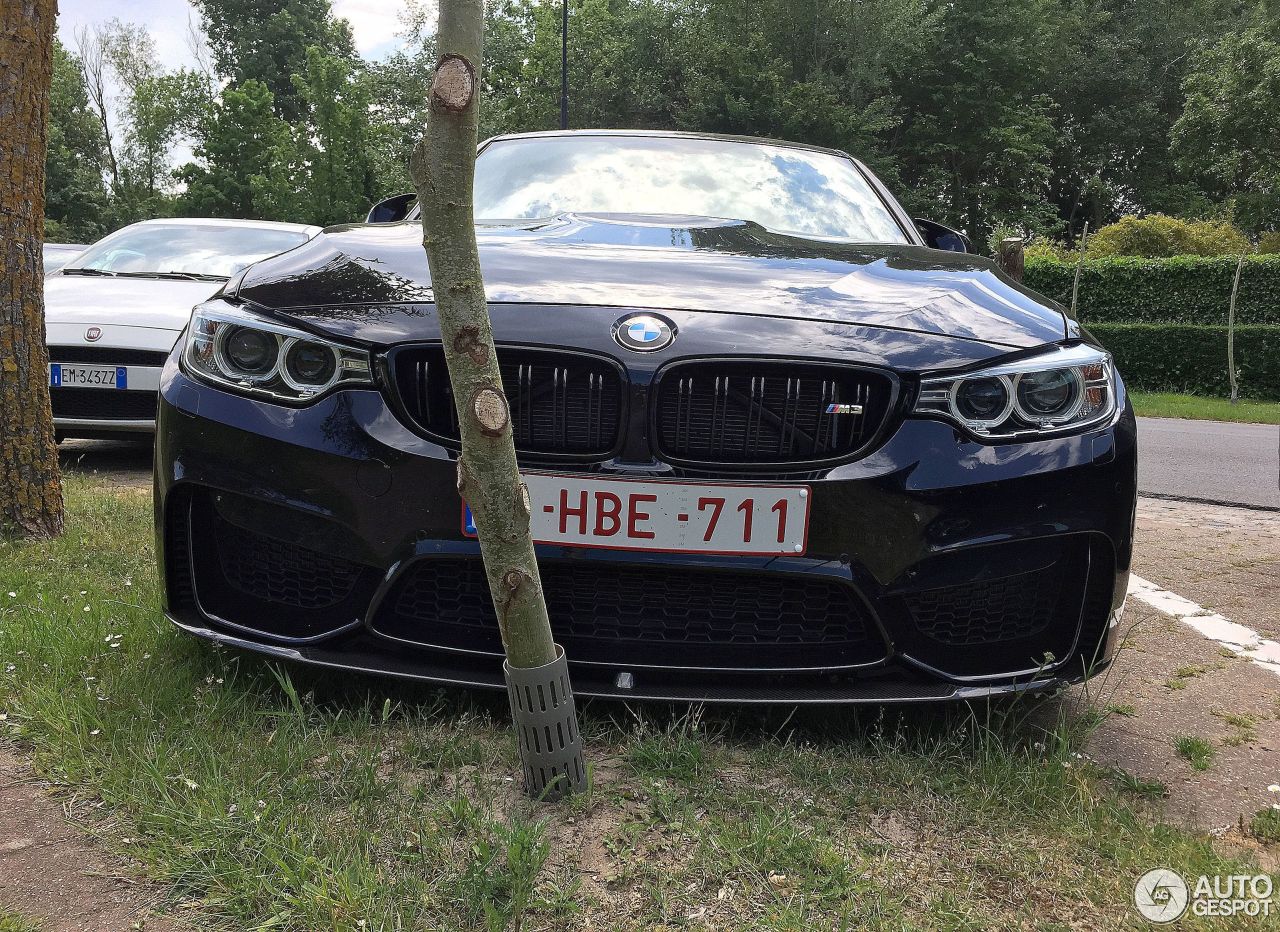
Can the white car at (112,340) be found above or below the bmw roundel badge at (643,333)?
below

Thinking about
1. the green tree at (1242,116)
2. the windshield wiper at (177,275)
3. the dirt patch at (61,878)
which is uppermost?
the green tree at (1242,116)

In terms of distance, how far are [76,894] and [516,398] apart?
1105mm

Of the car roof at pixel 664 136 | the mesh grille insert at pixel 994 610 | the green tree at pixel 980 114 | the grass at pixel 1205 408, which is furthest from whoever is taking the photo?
the green tree at pixel 980 114

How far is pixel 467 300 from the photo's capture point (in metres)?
1.66

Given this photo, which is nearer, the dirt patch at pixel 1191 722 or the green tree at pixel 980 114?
the dirt patch at pixel 1191 722

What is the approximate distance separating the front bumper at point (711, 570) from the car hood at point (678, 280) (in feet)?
0.81

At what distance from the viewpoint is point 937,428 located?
2008mm

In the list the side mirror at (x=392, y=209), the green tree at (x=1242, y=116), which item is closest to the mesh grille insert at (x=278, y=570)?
the side mirror at (x=392, y=209)

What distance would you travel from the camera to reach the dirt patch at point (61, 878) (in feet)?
5.14

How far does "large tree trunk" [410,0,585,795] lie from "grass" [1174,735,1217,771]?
5.02 feet

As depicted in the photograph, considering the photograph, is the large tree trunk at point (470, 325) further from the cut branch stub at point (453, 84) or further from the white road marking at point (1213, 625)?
the white road marking at point (1213, 625)

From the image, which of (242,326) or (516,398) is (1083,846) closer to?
(516,398)

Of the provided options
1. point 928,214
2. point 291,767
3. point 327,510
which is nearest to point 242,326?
point 327,510

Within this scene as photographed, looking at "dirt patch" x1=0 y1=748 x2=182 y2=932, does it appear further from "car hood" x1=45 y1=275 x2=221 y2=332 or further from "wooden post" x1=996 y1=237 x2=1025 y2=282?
"wooden post" x1=996 y1=237 x2=1025 y2=282
